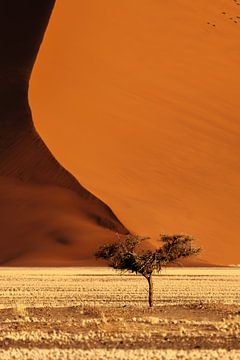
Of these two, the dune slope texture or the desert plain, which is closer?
the desert plain

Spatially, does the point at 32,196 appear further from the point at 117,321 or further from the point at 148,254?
the point at 117,321

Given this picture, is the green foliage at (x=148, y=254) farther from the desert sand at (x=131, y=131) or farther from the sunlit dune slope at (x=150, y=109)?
the sunlit dune slope at (x=150, y=109)

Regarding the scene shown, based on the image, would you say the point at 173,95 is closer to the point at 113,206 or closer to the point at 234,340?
the point at 113,206

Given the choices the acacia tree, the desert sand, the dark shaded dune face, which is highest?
the acacia tree

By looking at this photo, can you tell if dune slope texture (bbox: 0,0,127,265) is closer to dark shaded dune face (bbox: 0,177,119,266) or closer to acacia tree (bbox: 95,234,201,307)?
dark shaded dune face (bbox: 0,177,119,266)

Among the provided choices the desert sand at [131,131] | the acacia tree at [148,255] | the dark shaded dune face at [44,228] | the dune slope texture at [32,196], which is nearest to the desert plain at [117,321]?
the acacia tree at [148,255]

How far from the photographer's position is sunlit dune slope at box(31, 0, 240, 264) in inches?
2499

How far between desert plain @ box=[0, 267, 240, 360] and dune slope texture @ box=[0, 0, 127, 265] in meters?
17.2

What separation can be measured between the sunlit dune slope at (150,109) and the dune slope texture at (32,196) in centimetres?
77

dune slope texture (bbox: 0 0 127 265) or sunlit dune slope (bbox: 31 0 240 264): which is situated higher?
sunlit dune slope (bbox: 31 0 240 264)

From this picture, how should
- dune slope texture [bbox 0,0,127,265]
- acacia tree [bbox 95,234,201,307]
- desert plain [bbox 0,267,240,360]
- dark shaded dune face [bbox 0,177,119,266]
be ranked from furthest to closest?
dune slope texture [bbox 0,0,127,265] → dark shaded dune face [bbox 0,177,119,266] → acacia tree [bbox 95,234,201,307] → desert plain [bbox 0,267,240,360]

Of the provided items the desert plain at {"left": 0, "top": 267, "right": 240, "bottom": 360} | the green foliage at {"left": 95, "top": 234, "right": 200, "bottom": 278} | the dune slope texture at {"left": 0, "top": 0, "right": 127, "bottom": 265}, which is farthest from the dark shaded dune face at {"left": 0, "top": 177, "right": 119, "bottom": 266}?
the green foliage at {"left": 95, "top": 234, "right": 200, "bottom": 278}

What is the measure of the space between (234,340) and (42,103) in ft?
168

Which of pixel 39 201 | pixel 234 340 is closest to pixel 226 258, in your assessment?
pixel 39 201
